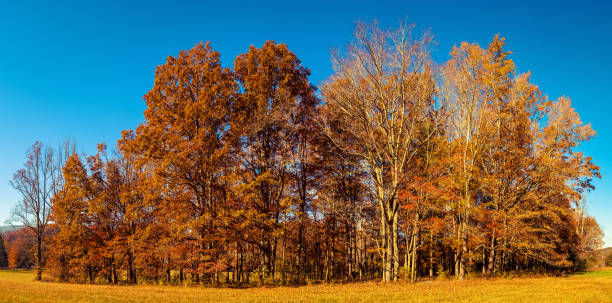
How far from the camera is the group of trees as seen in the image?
20641 millimetres

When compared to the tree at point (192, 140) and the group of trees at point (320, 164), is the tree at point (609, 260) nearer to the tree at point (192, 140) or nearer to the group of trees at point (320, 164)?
the group of trees at point (320, 164)

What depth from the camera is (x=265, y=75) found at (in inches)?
874

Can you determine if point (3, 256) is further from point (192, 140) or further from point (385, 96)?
point (385, 96)

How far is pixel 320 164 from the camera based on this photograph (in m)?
25.6

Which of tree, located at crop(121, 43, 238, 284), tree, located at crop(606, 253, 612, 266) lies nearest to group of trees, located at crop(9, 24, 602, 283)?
tree, located at crop(121, 43, 238, 284)

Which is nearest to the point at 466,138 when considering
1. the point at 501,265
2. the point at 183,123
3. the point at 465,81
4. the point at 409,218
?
the point at 465,81

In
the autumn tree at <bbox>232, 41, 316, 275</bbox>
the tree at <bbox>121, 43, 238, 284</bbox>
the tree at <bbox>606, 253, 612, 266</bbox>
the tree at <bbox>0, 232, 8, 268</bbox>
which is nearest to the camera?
the tree at <bbox>121, 43, 238, 284</bbox>

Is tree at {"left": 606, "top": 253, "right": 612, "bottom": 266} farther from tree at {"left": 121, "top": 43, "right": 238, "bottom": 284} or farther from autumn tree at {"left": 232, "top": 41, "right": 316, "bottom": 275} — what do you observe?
tree at {"left": 121, "top": 43, "right": 238, "bottom": 284}

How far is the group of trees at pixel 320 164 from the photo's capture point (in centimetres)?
2064

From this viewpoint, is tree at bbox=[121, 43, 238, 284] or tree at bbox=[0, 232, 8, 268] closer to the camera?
tree at bbox=[121, 43, 238, 284]

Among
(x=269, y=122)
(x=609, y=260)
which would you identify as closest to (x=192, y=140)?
(x=269, y=122)

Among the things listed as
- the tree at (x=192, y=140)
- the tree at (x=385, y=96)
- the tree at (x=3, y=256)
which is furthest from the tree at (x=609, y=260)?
the tree at (x=3, y=256)

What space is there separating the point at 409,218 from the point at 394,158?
6.87 metres

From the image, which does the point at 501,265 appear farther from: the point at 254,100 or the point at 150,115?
the point at 150,115
